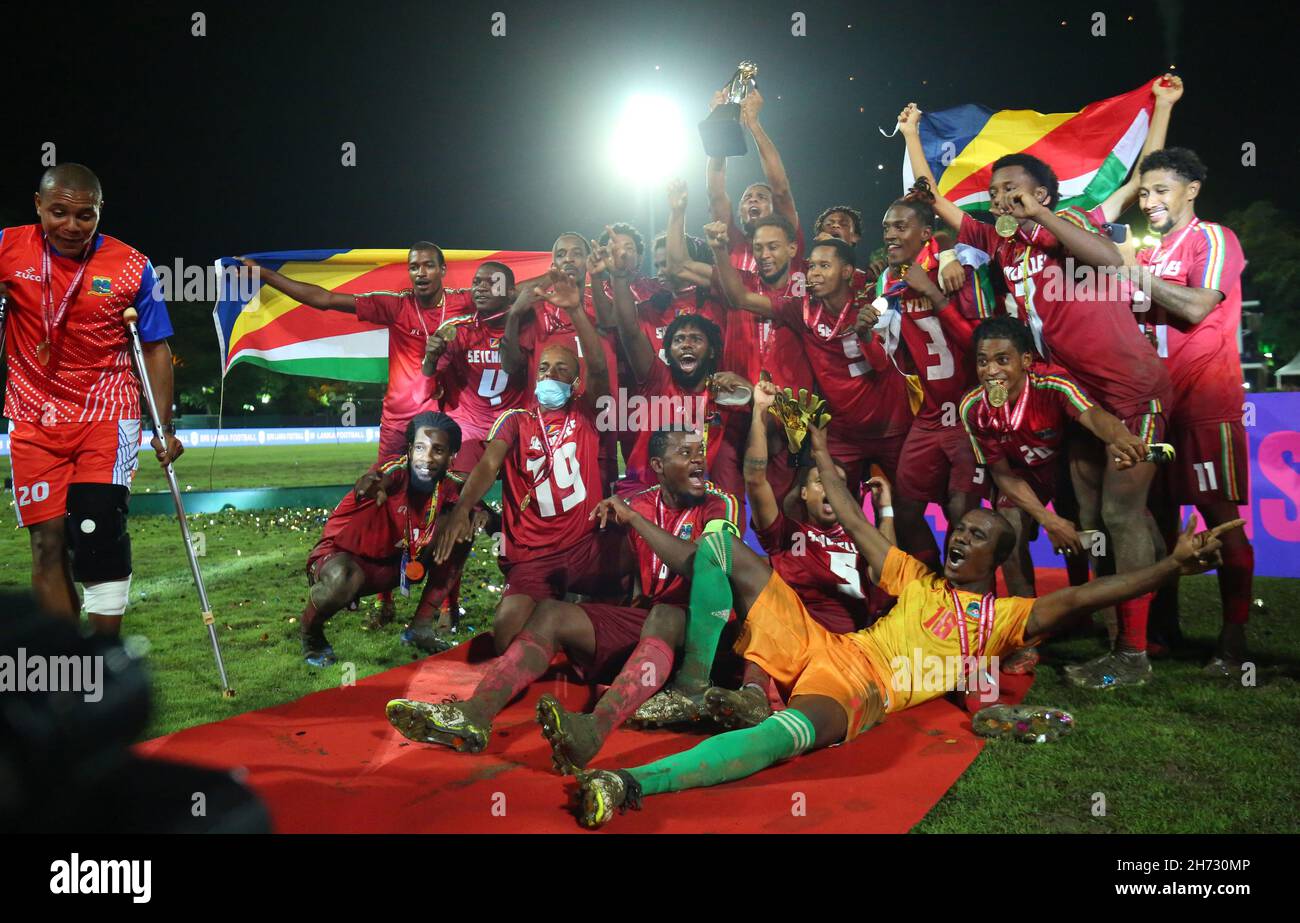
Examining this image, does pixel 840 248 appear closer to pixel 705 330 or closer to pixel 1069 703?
pixel 705 330

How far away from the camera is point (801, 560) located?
502 centimetres

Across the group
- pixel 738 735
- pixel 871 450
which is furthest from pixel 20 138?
pixel 738 735

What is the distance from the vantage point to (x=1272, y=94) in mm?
9328

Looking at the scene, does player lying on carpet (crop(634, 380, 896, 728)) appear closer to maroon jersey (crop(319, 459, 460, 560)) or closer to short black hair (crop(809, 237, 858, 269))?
short black hair (crop(809, 237, 858, 269))

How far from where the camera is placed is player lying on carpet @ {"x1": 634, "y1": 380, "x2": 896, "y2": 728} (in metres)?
4.04

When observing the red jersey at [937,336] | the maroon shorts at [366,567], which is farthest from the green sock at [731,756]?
the maroon shorts at [366,567]

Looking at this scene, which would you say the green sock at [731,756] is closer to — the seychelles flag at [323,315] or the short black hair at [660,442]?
the short black hair at [660,442]

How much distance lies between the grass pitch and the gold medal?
4.74 feet

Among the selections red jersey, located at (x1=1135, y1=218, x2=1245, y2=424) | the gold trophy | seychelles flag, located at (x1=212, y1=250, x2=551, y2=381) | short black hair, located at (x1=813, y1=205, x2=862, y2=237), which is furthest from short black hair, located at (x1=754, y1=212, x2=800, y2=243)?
seychelles flag, located at (x1=212, y1=250, x2=551, y2=381)

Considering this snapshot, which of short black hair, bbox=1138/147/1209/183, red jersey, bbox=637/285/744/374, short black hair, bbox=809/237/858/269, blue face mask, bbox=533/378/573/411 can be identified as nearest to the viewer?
short black hair, bbox=1138/147/1209/183

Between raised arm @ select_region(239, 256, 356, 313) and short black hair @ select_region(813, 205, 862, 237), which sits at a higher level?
short black hair @ select_region(813, 205, 862, 237)

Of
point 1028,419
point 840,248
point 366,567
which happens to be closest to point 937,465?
point 1028,419

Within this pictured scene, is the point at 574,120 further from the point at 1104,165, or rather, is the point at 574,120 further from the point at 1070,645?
the point at 1070,645

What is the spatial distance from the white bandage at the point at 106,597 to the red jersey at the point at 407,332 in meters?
2.49
